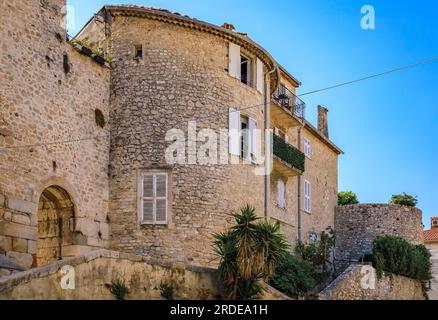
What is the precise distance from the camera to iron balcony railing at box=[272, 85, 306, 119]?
30531 mm

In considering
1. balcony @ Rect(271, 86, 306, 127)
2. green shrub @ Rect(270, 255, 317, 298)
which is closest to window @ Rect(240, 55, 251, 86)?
balcony @ Rect(271, 86, 306, 127)

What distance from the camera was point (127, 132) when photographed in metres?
22.4

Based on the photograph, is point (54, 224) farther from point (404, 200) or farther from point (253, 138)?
point (404, 200)

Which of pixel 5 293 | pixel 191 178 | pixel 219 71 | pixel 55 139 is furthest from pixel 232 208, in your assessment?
pixel 5 293

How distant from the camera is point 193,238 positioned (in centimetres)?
2195

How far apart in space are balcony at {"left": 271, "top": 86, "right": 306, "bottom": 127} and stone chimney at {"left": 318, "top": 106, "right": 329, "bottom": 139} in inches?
222

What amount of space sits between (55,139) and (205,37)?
6.20 metres

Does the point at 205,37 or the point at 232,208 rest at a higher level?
the point at 205,37

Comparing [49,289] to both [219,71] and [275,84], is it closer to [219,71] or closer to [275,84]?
[219,71]

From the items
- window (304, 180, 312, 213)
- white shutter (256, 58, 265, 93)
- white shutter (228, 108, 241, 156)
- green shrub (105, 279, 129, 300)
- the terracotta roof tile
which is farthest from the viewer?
the terracotta roof tile

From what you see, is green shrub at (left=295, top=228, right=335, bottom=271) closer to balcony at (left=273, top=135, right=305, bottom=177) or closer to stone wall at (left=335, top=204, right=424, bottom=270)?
balcony at (left=273, top=135, right=305, bottom=177)

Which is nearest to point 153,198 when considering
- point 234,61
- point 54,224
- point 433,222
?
point 54,224

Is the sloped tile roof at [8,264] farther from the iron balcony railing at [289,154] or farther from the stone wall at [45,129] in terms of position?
the iron balcony railing at [289,154]
